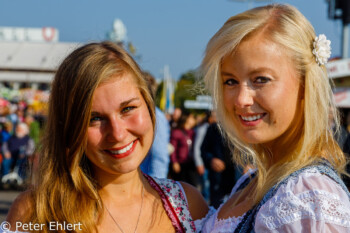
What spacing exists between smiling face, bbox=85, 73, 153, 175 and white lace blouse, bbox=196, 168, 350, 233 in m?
0.54

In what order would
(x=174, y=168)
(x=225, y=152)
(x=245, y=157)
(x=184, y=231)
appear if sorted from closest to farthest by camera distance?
(x=184, y=231) → (x=245, y=157) → (x=225, y=152) → (x=174, y=168)

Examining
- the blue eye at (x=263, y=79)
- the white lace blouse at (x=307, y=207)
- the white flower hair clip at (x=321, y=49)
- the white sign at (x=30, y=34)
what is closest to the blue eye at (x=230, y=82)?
the blue eye at (x=263, y=79)

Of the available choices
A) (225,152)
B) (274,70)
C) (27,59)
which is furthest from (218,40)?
(27,59)

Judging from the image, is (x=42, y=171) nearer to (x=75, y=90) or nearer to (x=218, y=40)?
(x=75, y=90)

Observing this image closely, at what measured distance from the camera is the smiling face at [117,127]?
1.72m

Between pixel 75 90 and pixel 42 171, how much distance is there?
0.36 m

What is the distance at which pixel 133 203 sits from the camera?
1.93 m

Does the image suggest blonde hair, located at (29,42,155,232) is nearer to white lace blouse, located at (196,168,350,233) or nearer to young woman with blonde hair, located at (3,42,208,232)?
young woman with blonde hair, located at (3,42,208,232)

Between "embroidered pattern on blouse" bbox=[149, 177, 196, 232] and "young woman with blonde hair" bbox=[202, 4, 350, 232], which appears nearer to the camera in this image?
"young woman with blonde hair" bbox=[202, 4, 350, 232]

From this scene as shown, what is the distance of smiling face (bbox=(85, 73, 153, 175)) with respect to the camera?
5.66 feet

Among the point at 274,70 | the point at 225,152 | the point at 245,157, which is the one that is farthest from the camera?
the point at 225,152

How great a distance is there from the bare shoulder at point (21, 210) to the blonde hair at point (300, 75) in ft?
2.72

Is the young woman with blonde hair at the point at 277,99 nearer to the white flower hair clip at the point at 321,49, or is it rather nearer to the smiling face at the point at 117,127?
the white flower hair clip at the point at 321,49

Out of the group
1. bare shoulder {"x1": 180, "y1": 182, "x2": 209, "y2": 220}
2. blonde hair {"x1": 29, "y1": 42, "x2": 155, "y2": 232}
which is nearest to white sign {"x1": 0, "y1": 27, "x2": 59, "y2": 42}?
bare shoulder {"x1": 180, "y1": 182, "x2": 209, "y2": 220}
